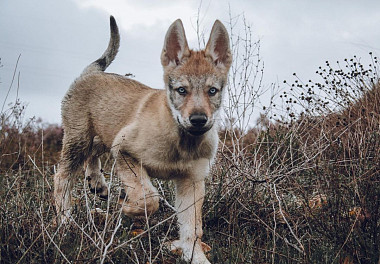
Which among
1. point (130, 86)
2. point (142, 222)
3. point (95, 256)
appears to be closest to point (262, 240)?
point (142, 222)

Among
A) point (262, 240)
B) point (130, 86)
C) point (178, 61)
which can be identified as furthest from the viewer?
point (130, 86)

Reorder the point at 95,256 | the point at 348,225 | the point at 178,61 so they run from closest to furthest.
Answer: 1. the point at 95,256
2. the point at 348,225
3. the point at 178,61

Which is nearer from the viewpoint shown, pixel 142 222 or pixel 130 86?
pixel 142 222

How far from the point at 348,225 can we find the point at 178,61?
6.48 feet

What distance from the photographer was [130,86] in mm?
4723

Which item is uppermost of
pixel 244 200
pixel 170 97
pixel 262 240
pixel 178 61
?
pixel 178 61

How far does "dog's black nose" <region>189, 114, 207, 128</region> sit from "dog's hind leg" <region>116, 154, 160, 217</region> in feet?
1.87

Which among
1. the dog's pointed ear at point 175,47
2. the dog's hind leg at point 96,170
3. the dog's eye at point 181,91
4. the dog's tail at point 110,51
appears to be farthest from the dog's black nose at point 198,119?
the dog's tail at point 110,51

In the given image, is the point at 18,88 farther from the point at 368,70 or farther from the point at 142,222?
the point at 368,70

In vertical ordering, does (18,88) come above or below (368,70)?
below

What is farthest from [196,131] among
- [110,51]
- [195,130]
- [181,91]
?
[110,51]

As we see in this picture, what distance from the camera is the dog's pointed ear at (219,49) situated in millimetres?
4098

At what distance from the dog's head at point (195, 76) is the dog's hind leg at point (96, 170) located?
1.42m

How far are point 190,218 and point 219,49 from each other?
5.04ft
